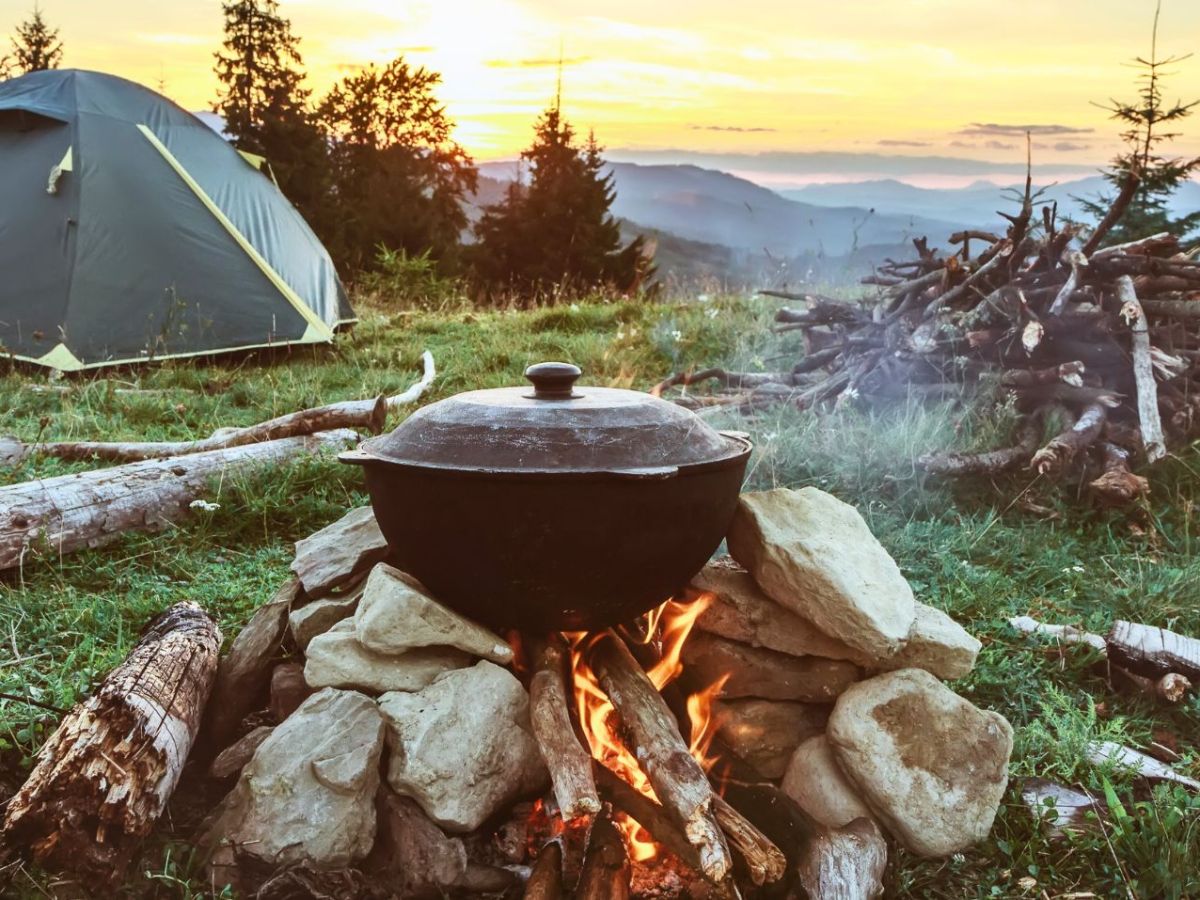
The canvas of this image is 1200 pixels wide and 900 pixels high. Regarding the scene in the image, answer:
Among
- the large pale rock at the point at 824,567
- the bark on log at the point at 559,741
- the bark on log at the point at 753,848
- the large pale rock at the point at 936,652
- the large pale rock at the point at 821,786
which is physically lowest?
the large pale rock at the point at 821,786

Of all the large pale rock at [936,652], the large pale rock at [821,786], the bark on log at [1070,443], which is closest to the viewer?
the large pale rock at [821,786]

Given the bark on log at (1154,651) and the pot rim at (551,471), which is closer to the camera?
the pot rim at (551,471)

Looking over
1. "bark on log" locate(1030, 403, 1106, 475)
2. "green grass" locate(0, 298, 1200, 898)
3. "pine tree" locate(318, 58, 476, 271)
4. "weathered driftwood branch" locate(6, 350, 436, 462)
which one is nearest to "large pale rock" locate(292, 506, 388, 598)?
"green grass" locate(0, 298, 1200, 898)

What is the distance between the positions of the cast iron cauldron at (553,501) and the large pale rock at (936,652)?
0.60 m

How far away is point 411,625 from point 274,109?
1676 centimetres

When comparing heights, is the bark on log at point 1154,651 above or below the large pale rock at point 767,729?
above

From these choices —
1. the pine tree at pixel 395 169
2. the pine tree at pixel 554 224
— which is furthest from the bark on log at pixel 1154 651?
the pine tree at pixel 554 224

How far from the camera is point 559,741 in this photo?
224cm

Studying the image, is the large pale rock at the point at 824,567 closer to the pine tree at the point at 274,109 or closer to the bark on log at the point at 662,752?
the bark on log at the point at 662,752

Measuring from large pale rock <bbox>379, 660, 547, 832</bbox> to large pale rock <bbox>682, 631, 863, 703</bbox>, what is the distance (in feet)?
1.86

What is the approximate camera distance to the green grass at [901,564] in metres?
2.26

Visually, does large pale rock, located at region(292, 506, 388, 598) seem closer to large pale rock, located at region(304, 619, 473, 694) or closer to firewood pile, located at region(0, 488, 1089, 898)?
firewood pile, located at region(0, 488, 1089, 898)

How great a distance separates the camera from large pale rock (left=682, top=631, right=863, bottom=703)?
260 centimetres

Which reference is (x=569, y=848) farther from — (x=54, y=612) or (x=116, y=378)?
(x=116, y=378)
